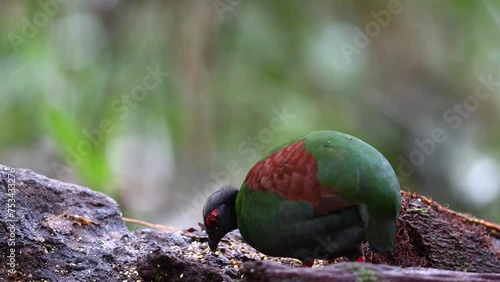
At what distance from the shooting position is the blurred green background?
24.1 feet

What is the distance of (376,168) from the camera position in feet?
10.6

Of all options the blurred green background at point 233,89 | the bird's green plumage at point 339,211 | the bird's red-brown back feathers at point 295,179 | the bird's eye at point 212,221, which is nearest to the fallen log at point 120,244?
the bird's eye at point 212,221

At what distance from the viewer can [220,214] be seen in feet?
12.7

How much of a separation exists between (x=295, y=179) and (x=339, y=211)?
26 centimetres

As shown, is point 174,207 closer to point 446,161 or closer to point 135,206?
point 135,206

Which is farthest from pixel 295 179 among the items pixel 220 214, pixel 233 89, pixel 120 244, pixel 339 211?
pixel 233 89

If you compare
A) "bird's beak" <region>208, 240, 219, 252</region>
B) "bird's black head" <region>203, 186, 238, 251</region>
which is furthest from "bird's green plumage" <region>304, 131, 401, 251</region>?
"bird's beak" <region>208, 240, 219, 252</region>

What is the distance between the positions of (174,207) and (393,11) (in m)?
3.63

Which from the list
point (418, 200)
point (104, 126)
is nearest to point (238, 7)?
point (104, 126)

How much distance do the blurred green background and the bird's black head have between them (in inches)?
124

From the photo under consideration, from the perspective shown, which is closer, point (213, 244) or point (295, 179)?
point (295, 179)

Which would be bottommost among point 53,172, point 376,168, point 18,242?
point 376,168

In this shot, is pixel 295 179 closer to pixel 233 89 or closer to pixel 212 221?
pixel 212 221

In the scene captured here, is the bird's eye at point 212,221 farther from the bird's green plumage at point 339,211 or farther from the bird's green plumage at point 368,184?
the bird's green plumage at point 368,184
